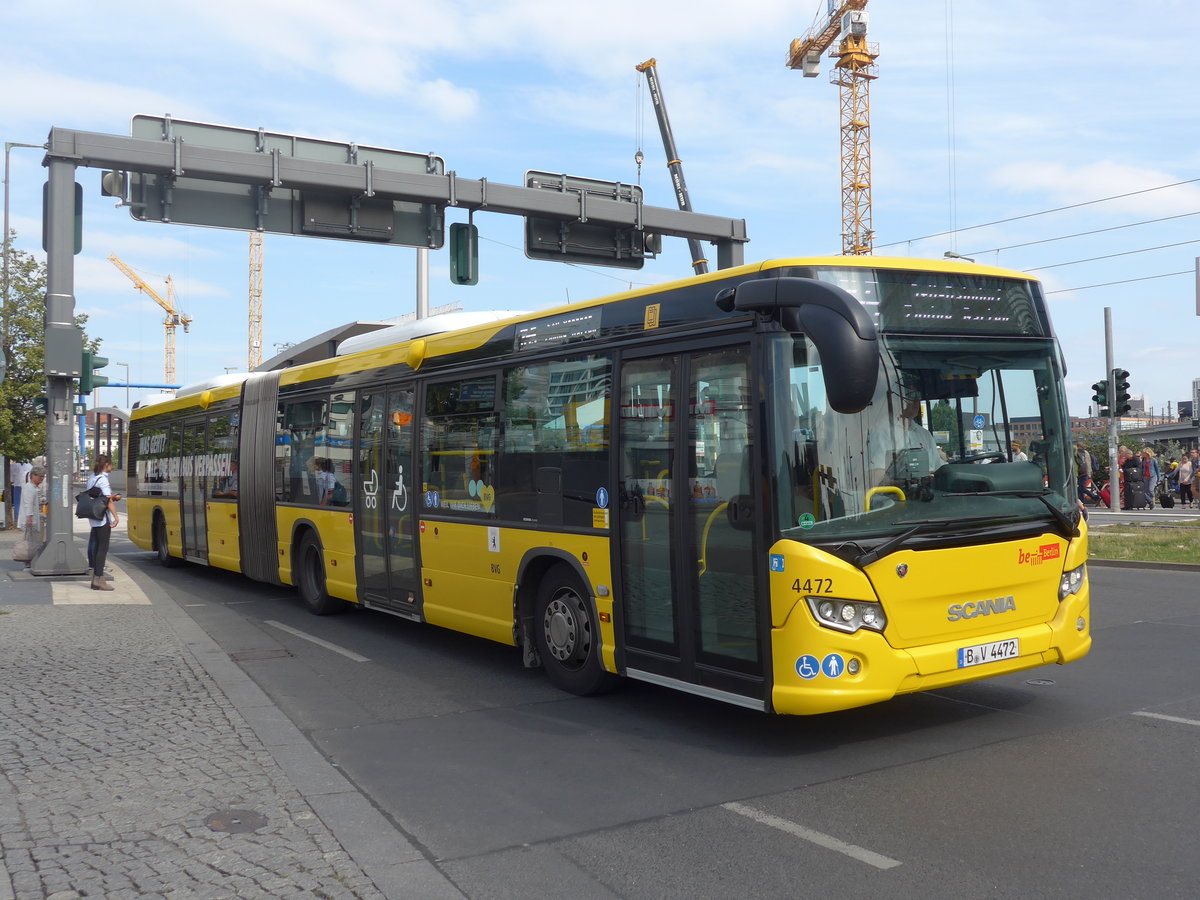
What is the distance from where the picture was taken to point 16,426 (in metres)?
29.7

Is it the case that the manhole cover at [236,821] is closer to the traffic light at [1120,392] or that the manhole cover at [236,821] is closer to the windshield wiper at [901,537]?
the windshield wiper at [901,537]

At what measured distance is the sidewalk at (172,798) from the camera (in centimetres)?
426

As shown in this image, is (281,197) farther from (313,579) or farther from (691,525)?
(691,525)

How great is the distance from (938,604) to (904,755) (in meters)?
0.88

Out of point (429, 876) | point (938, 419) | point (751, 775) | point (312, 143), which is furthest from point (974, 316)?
point (312, 143)

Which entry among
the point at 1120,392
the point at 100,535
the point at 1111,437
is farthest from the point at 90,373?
the point at 1111,437

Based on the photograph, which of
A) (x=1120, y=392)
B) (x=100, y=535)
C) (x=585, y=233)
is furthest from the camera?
(x=1120, y=392)

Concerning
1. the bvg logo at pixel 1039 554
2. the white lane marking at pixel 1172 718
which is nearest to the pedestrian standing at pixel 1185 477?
the white lane marking at pixel 1172 718

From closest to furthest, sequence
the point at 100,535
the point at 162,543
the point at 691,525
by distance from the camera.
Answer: the point at 691,525
the point at 100,535
the point at 162,543

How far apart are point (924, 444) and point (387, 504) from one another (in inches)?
235

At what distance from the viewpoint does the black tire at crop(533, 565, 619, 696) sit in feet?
24.9

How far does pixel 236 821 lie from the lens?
16.1 ft

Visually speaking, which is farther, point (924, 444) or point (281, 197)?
point (281, 197)

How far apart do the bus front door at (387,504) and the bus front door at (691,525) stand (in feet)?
11.5
